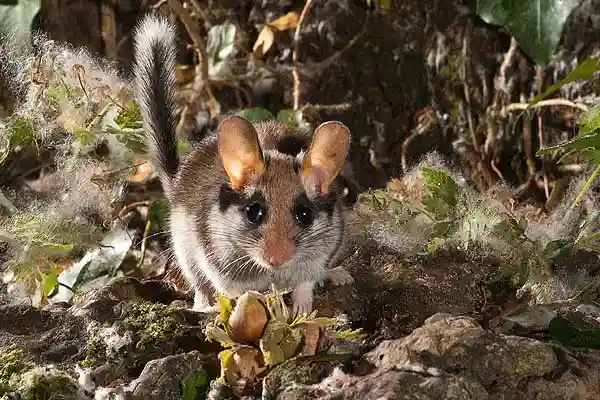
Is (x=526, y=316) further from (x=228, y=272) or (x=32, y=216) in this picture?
(x=32, y=216)

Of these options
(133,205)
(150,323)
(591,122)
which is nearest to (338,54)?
(133,205)

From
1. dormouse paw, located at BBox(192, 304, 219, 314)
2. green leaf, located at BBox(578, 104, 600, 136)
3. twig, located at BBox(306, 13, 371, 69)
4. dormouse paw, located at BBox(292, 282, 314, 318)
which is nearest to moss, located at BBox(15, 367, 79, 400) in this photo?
dormouse paw, located at BBox(192, 304, 219, 314)

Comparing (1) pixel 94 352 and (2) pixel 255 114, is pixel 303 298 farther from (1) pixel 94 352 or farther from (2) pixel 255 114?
(2) pixel 255 114

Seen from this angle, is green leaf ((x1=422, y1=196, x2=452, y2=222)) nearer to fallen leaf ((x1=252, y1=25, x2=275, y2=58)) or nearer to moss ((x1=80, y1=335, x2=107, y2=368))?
moss ((x1=80, y1=335, x2=107, y2=368))

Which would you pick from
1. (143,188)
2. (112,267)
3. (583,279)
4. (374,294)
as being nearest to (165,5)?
(143,188)

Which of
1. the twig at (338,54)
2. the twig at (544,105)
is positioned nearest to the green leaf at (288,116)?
the twig at (338,54)
